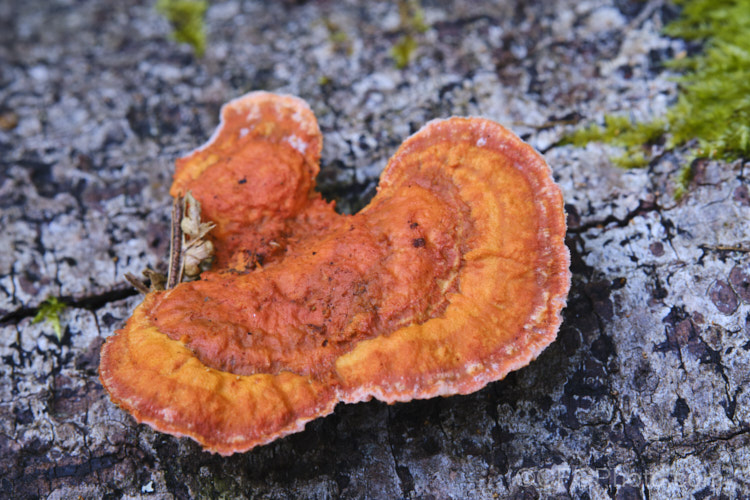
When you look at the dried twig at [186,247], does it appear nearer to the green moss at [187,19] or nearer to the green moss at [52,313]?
the green moss at [52,313]

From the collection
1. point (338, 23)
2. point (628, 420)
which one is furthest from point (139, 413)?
point (338, 23)

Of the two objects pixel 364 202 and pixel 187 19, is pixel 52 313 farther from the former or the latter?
pixel 187 19

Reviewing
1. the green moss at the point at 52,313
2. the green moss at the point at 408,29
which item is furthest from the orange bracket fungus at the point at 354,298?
the green moss at the point at 408,29

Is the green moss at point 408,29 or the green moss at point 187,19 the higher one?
the green moss at point 187,19

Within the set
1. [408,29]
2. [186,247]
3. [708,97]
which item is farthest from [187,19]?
[708,97]

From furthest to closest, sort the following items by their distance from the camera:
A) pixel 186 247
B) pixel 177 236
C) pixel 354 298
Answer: pixel 177 236 → pixel 186 247 → pixel 354 298

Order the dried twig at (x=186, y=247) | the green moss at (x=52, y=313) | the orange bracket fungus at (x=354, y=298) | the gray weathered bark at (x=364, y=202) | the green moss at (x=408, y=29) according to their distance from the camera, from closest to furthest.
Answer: the orange bracket fungus at (x=354, y=298)
the gray weathered bark at (x=364, y=202)
the dried twig at (x=186, y=247)
the green moss at (x=52, y=313)
the green moss at (x=408, y=29)

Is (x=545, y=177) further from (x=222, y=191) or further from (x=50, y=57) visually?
(x=50, y=57)
